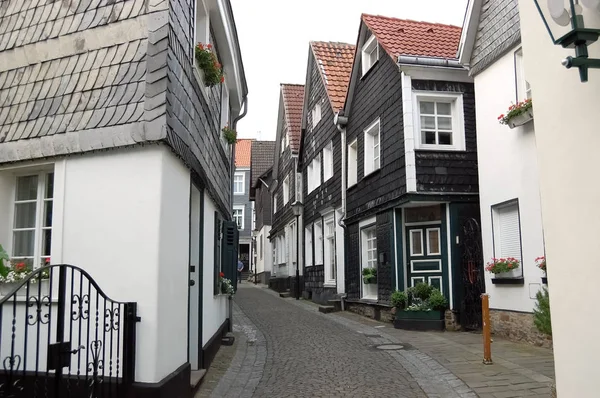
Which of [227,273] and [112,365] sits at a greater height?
[227,273]

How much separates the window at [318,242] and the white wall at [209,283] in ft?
30.4

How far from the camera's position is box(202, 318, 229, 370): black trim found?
7.13 meters

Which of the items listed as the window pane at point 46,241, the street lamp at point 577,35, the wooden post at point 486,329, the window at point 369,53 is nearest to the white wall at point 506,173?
the wooden post at point 486,329

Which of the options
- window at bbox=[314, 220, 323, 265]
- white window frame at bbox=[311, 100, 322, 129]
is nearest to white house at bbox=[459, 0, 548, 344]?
white window frame at bbox=[311, 100, 322, 129]

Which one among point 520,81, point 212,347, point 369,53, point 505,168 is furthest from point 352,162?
point 212,347

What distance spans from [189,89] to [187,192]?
119 centimetres

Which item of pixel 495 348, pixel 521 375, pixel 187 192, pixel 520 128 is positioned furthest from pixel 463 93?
pixel 187 192

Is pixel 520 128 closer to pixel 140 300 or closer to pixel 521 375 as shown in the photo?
pixel 521 375

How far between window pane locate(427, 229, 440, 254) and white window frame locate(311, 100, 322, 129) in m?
8.11

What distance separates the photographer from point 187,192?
20.1ft

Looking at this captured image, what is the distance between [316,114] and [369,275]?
757 cm

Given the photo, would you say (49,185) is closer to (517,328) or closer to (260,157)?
(517,328)

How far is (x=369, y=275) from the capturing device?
13516mm

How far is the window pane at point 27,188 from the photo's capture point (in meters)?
5.87
